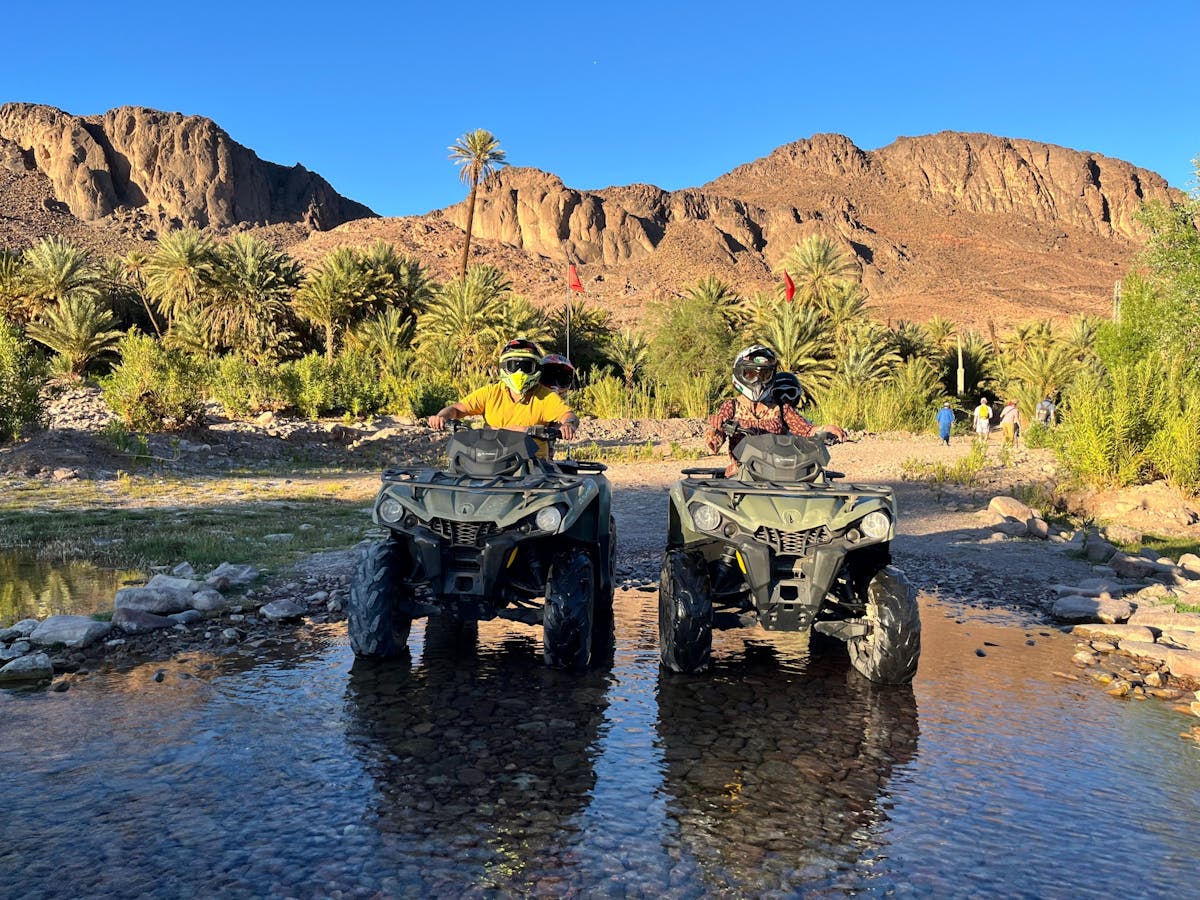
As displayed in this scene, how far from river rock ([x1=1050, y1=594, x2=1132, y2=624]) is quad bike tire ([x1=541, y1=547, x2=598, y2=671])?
4403 millimetres

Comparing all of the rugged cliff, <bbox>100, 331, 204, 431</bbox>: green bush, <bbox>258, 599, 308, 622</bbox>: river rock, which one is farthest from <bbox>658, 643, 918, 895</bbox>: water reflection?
the rugged cliff

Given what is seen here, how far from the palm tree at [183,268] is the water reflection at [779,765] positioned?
3668 centimetres

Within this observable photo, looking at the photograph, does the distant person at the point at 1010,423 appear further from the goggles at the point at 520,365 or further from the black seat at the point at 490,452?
the black seat at the point at 490,452

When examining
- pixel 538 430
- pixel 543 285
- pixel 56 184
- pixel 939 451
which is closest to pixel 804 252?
pixel 939 451

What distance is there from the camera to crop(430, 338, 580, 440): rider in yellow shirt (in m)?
6.84

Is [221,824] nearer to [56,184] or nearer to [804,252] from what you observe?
[804,252]

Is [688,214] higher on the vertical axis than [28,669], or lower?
higher

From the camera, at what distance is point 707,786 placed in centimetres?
415

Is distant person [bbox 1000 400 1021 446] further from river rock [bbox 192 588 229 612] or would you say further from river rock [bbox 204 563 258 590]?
river rock [bbox 192 588 229 612]

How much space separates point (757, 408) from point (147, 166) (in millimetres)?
131959

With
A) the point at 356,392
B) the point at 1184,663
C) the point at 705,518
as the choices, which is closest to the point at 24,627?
the point at 705,518

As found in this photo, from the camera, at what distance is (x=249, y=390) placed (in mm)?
25031

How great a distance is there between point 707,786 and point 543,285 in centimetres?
9321

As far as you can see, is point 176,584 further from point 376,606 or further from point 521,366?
point 521,366
